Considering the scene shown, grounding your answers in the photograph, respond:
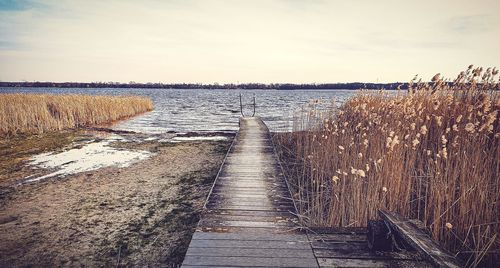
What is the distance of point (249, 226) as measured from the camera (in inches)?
136

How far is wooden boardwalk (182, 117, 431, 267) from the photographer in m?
2.67

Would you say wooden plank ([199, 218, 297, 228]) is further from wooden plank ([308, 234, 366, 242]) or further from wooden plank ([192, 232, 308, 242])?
wooden plank ([308, 234, 366, 242])

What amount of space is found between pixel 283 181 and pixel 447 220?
252cm

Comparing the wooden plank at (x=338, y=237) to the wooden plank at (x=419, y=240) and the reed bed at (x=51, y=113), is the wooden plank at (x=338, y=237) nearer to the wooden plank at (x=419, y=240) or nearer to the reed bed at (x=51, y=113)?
the wooden plank at (x=419, y=240)

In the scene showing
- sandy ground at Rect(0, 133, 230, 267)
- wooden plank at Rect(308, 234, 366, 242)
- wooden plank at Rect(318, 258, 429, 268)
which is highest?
wooden plank at Rect(318, 258, 429, 268)

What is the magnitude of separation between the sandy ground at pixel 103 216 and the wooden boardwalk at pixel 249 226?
71cm

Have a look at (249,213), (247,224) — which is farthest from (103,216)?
(247,224)

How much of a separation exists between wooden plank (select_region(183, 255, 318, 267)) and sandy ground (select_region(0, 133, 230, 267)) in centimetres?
110

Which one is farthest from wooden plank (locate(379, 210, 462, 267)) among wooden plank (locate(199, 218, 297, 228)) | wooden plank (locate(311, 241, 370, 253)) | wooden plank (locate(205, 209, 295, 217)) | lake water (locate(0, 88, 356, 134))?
lake water (locate(0, 88, 356, 134))

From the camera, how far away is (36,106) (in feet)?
47.2

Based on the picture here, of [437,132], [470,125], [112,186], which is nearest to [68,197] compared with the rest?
[112,186]

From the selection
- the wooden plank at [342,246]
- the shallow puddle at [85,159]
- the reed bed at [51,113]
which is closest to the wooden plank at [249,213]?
the wooden plank at [342,246]

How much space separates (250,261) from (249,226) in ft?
2.62

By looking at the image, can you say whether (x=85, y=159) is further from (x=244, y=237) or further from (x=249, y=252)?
(x=249, y=252)
